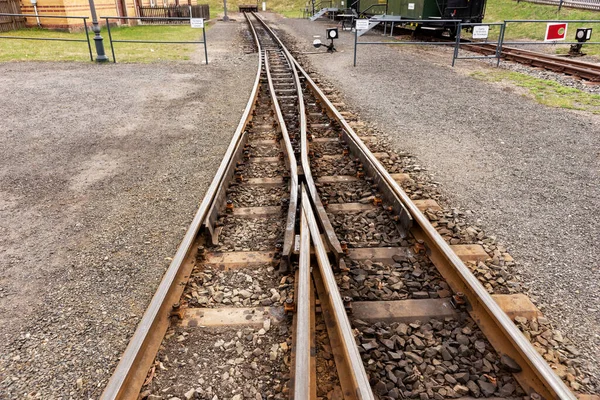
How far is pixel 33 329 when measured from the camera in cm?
294

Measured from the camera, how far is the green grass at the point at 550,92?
8727 millimetres

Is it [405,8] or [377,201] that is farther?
[405,8]

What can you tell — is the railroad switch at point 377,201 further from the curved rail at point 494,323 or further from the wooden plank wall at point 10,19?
the wooden plank wall at point 10,19

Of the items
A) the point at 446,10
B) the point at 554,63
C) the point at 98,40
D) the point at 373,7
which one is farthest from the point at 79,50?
the point at 554,63

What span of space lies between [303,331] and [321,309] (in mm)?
368

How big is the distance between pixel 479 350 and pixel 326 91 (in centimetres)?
790

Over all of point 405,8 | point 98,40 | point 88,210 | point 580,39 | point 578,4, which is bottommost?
point 88,210

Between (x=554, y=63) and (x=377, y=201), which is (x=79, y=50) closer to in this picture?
(x=377, y=201)

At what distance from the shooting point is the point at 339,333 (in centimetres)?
264

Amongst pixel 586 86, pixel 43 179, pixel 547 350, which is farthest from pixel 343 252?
pixel 586 86

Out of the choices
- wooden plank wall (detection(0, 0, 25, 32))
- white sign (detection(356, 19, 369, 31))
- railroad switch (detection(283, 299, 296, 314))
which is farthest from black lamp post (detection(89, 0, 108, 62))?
railroad switch (detection(283, 299, 296, 314))

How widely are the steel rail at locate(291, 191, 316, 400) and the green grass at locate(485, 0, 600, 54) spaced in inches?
675

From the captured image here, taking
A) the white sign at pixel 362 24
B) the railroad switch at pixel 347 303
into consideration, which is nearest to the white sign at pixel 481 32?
the white sign at pixel 362 24

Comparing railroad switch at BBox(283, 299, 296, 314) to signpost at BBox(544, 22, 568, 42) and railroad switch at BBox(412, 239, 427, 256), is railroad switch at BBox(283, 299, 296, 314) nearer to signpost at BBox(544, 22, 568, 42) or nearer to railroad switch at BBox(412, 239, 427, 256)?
railroad switch at BBox(412, 239, 427, 256)
